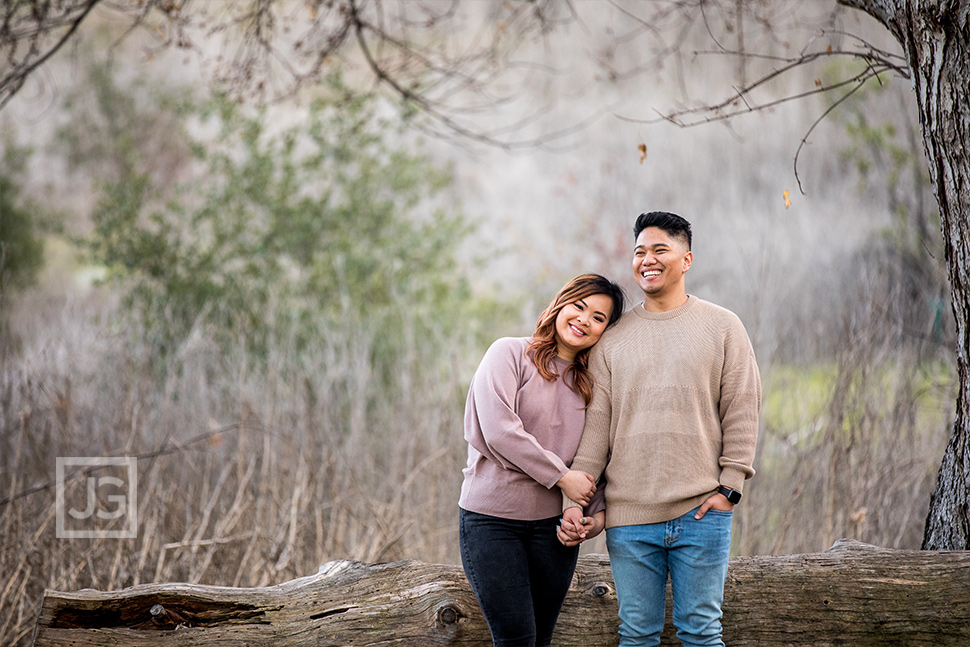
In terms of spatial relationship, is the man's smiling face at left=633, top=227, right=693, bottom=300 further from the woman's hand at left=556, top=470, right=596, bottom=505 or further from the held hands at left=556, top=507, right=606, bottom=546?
the held hands at left=556, top=507, right=606, bottom=546

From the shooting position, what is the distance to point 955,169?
280cm

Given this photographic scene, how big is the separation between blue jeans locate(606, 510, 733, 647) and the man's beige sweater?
0.05 meters

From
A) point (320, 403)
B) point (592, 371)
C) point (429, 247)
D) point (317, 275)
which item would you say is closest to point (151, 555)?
point (320, 403)

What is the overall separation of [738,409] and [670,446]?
221mm

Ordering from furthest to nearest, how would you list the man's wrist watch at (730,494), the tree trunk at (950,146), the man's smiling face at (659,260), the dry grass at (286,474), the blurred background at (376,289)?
the blurred background at (376,289) < the dry grass at (286,474) < the tree trunk at (950,146) < the man's smiling face at (659,260) < the man's wrist watch at (730,494)

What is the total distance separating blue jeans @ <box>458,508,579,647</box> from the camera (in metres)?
2.43

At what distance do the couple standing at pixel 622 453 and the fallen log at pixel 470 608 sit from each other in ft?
1.06

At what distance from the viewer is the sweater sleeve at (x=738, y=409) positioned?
2.43m

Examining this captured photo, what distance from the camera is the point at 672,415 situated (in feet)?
8.07

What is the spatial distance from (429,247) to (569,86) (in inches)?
311

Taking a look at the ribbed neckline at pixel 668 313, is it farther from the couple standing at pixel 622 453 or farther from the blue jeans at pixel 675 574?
the blue jeans at pixel 675 574

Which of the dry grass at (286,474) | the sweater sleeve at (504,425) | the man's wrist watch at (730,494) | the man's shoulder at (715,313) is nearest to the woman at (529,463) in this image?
the sweater sleeve at (504,425)

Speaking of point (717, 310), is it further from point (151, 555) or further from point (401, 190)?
point (401, 190)

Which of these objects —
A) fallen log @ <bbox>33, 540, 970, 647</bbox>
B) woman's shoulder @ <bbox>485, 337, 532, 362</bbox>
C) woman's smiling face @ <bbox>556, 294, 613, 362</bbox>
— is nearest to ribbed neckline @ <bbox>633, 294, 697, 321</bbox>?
woman's smiling face @ <bbox>556, 294, 613, 362</bbox>
